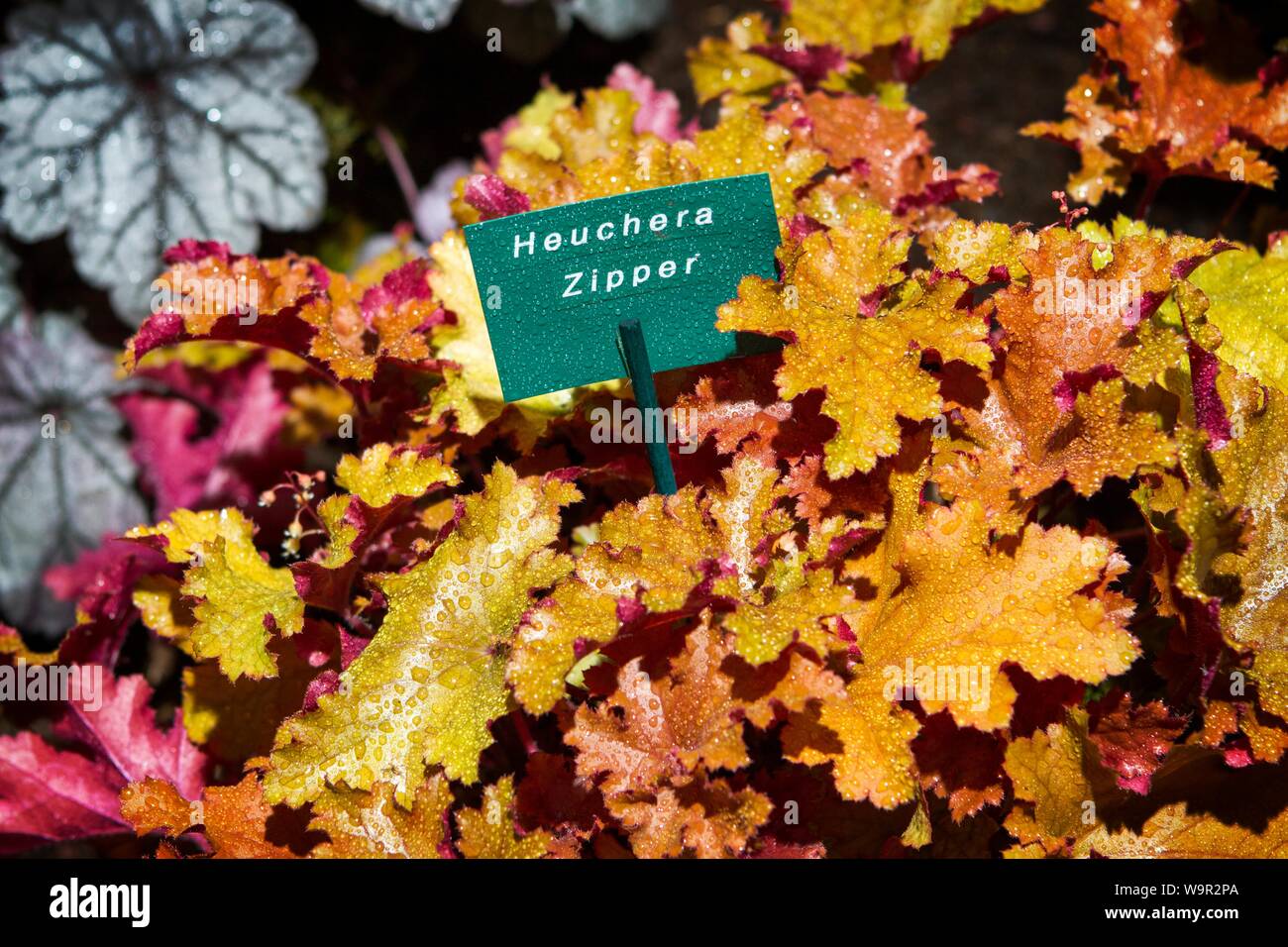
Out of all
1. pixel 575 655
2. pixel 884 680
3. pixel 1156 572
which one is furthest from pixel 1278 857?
pixel 575 655

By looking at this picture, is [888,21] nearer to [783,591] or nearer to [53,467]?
[783,591]

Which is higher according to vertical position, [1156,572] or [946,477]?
[946,477]

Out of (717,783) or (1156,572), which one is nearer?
(717,783)

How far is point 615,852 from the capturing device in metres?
1.09

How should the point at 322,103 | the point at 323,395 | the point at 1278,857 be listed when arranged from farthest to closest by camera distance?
the point at 322,103, the point at 323,395, the point at 1278,857

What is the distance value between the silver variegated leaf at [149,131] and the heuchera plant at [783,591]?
2.44ft

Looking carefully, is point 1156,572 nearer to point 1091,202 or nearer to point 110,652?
point 1091,202

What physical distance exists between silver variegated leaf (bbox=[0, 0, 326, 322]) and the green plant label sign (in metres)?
1.01

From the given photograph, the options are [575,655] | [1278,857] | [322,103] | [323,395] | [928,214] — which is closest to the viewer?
[575,655]

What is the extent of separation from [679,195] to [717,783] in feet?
2.02

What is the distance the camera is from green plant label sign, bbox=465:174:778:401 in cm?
110
